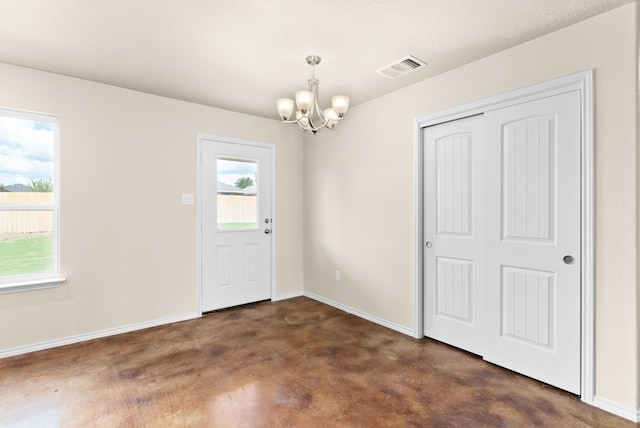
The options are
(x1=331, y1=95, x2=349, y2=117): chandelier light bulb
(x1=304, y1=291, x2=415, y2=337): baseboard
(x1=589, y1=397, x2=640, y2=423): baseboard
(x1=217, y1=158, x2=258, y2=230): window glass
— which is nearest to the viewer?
(x1=589, y1=397, x2=640, y2=423): baseboard

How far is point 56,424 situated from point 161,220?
203 cm

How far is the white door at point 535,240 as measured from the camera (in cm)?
216

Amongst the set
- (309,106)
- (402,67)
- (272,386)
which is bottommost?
(272,386)

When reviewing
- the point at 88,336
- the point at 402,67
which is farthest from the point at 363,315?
the point at 88,336

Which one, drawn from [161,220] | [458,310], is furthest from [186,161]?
[458,310]

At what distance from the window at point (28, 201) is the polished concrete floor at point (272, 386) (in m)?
0.73

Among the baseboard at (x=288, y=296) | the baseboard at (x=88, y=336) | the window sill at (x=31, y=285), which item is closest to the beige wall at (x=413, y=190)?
the baseboard at (x=288, y=296)

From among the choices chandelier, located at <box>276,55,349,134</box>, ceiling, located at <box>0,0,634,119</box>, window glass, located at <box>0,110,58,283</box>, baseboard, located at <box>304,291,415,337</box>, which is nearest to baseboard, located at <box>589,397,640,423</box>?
baseboard, located at <box>304,291,415,337</box>

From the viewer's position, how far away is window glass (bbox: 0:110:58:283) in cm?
278

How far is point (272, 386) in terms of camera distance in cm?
229

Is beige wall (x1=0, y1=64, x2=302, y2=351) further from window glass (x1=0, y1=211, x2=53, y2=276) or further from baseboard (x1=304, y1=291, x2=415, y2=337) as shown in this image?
baseboard (x1=304, y1=291, x2=415, y2=337)

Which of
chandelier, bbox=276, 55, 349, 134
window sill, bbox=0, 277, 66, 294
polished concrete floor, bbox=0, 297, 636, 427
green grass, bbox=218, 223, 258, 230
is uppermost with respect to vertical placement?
chandelier, bbox=276, 55, 349, 134

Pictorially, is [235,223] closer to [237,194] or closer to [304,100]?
[237,194]

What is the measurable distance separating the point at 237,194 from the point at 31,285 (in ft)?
7.12
